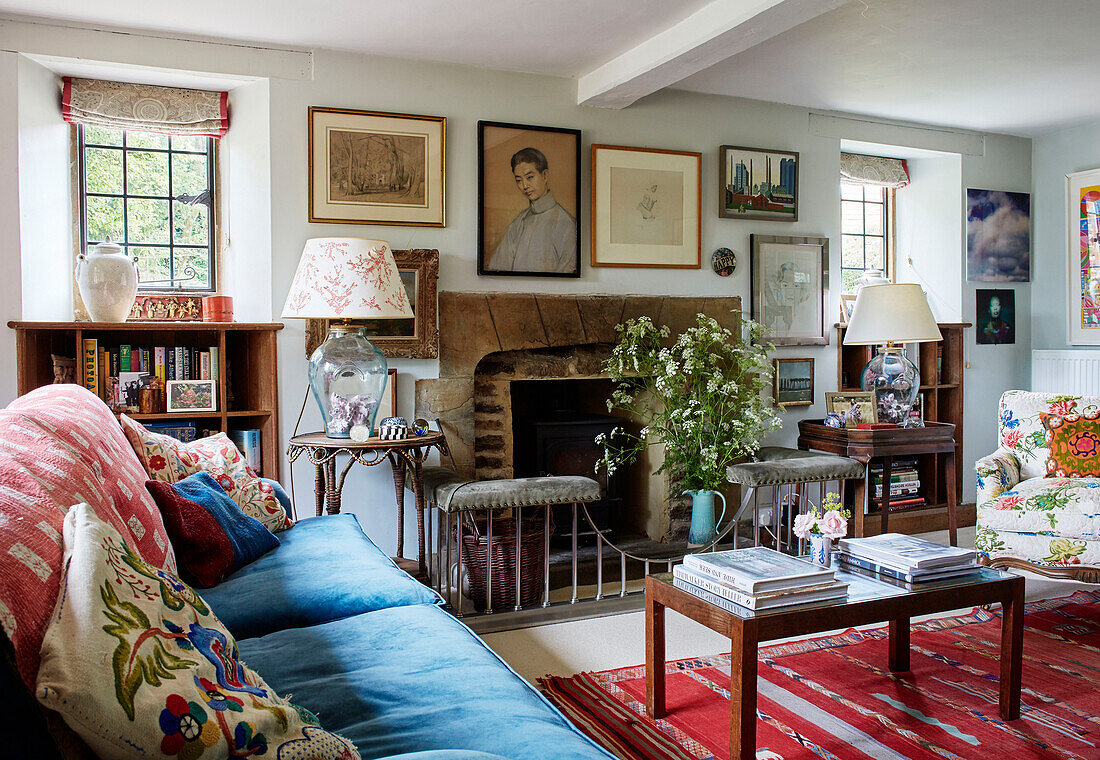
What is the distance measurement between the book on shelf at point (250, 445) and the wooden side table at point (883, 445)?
295 centimetres

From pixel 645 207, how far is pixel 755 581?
268 cm

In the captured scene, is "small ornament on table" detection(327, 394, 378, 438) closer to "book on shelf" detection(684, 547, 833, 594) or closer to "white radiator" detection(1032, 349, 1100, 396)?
"book on shelf" detection(684, 547, 833, 594)

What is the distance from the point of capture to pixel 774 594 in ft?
7.30

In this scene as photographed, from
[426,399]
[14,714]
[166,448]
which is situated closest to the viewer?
[14,714]

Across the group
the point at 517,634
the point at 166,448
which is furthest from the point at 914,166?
the point at 166,448

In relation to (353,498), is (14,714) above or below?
above

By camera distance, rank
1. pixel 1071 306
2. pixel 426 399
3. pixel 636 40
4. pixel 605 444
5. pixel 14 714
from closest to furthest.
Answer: pixel 14 714, pixel 636 40, pixel 426 399, pixel 605 444, pixel 1071 306

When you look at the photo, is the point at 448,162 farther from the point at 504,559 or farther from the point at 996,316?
the point at 996,316

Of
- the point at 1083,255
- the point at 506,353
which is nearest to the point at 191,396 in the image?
the point at 506,353

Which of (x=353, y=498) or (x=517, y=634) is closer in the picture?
(x=517, y=634)

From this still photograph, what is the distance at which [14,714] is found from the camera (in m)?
0.86

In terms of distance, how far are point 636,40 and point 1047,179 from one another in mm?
3600

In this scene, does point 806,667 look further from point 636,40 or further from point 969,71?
point 969,71

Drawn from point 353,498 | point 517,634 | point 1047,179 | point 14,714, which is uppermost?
point 1047,179
